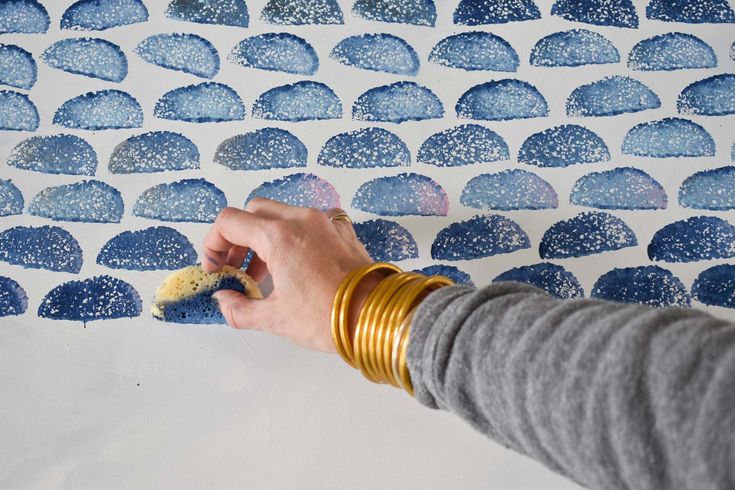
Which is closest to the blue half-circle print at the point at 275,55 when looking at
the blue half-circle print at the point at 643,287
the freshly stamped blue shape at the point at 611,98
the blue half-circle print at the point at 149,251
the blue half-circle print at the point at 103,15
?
the blue half-circle print at the point at 103,15

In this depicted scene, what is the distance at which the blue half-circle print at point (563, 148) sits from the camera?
36.1 inches

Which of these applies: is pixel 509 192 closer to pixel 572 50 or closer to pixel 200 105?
pixel 572 50

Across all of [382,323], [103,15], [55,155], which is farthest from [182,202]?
[382,323]

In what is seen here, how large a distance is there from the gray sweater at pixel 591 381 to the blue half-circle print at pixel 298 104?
42 cm

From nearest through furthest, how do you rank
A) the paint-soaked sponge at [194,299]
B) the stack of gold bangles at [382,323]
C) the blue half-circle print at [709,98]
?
the stack of gold bangles at [382,323] → the paint-soaked sponge at [194,299] → the blue half-circle print at [709,98]

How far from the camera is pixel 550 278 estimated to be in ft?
2.90

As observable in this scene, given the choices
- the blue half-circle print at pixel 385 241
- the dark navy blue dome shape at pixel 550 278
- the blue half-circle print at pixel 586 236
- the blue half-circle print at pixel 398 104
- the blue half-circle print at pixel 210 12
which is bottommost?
the dark navy blue dome shape at pixel 550 278

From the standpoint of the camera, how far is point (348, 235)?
2.46 ft

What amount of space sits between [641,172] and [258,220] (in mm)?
→ 507

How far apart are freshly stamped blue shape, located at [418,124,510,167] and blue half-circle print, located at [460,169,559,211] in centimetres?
3

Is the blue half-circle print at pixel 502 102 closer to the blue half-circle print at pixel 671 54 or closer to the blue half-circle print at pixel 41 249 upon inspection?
the blue half-circle print at pixel 671 54

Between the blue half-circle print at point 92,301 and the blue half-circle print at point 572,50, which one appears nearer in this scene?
the blue half-circle print at point 92,301

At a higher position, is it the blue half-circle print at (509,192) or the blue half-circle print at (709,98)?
the blue half-circle print at (709,98)

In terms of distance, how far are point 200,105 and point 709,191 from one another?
2.16ft
